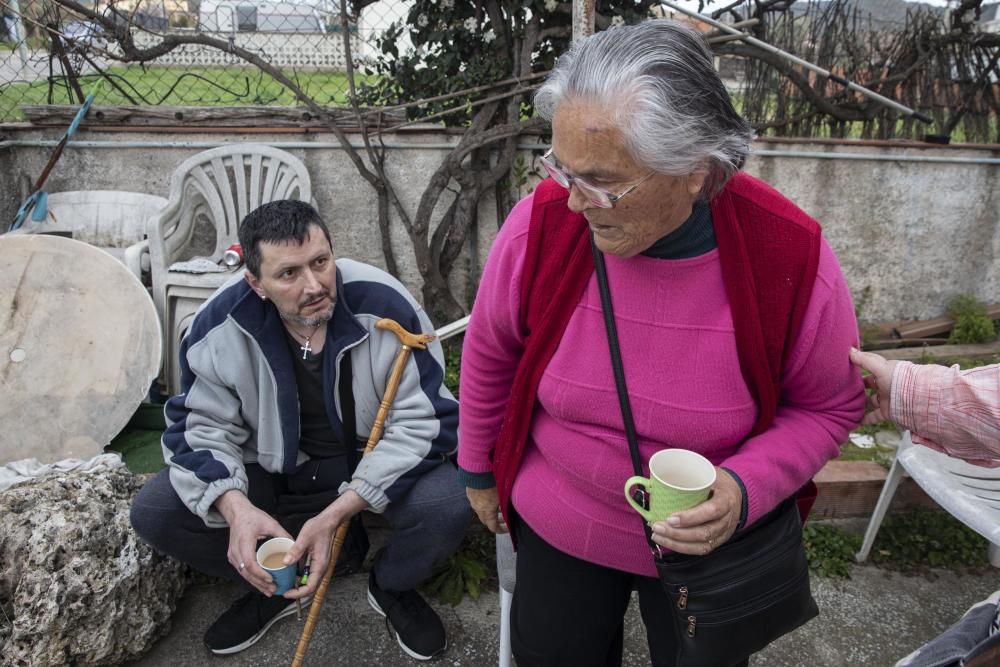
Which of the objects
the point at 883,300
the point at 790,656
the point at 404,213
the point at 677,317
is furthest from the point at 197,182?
the point at 883,300

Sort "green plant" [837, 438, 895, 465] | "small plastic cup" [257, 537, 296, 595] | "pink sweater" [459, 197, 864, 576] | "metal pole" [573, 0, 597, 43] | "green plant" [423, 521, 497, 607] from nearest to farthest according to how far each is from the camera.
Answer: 1. "pink sweater" [459, 197, 864, 576]
2. "small plastic cup" [257, 537, 296, 595]
3. "green plant" [423, 521, 497, 607]
4. "green plant" [837, 438, 895, 465]
5. "metal pole" [573, 0, 597, 43]

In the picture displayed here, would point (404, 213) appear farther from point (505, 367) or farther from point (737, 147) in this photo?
point (737, 147)

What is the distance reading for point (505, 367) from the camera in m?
1.67

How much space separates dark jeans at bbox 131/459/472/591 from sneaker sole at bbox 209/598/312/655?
21 cm

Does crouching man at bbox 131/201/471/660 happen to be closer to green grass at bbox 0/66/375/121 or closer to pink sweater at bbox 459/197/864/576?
pink sweater at bbox 459/197/864/576

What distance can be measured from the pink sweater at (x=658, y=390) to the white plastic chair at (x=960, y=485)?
0.87m

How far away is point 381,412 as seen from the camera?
91.2 inches

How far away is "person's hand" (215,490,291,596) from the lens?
204cm

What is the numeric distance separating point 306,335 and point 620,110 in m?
1.52

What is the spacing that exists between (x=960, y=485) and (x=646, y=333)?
1.52 meters

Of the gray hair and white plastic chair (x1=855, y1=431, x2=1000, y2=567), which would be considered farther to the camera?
white plastic chair (x1=855, y1=431, x2=1000, y2=567)

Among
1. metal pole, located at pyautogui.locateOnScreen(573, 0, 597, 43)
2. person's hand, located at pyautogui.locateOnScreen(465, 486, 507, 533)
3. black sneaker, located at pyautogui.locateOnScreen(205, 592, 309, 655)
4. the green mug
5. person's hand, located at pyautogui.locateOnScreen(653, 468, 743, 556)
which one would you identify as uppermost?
metal pole, located at pyautogui.locateOnScreen(573, 0, 597, 43)

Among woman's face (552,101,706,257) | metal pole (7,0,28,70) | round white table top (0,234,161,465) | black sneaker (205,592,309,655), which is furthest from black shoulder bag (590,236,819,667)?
metal pole (7,0,28,70)

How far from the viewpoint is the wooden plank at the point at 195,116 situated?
13.5 feet
